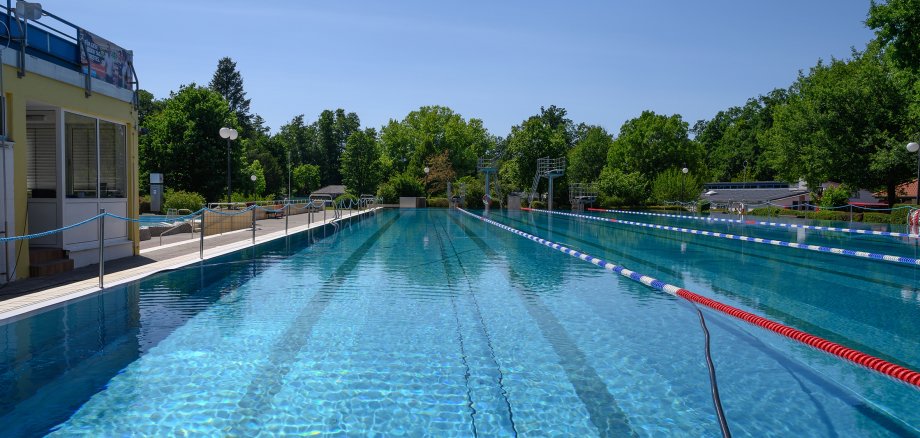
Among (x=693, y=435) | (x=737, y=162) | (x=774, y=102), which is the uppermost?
(x=774, y=102)

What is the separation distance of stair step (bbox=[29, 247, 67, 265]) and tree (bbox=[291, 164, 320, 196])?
68.5 meters

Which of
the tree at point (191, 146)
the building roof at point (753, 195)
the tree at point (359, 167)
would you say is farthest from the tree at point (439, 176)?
the tree at point (191, 146)

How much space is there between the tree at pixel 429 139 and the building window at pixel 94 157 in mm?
56327

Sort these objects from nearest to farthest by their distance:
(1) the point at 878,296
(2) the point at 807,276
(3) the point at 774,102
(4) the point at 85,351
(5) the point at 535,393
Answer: (5) the point at 535,393, (4) the point at 85,351, (1) the point at 878,296, (2) the point at 807,276, (3) the point at 774,102

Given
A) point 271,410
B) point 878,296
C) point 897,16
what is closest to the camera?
point 271,410

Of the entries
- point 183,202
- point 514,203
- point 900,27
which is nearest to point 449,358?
point 183,202

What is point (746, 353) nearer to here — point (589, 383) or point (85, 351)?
point (589, 383)

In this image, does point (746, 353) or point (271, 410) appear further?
point (746, 353)

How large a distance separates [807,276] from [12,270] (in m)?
13.5

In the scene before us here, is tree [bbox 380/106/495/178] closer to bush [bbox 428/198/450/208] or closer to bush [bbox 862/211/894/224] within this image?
bush [bbox 428/198/450/208]

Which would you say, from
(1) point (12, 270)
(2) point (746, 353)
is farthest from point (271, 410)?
(1) point (12, 270)

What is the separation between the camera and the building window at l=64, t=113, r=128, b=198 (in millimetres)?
10859

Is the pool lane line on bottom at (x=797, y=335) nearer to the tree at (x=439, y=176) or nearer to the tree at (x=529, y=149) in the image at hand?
the tree at (x=529, y=149)

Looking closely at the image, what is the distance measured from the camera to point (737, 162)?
78.4 meters
